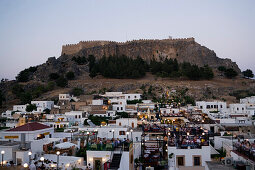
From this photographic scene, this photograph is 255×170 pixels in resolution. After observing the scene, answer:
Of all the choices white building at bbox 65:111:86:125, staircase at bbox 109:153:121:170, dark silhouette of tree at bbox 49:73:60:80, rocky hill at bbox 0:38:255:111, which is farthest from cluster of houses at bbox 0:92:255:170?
dark silhouette of tree at bbox 49:73:60:80

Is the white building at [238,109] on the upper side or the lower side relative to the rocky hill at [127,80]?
lower

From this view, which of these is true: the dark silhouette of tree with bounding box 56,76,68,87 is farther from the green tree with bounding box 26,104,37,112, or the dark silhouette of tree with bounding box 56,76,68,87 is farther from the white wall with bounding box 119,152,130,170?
the white wall with bounding box 119,152,130,170

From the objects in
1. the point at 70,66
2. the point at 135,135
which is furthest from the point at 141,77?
the point at 135,135

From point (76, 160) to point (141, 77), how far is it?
51326 mm

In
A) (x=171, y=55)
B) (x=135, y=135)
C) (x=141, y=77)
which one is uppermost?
(x=171, y=55)

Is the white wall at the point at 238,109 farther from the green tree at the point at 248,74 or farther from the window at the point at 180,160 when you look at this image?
the green tree at the point at 248,74

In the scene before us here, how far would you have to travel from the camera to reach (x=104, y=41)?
284ft

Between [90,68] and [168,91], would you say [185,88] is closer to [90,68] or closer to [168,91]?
[168,91]

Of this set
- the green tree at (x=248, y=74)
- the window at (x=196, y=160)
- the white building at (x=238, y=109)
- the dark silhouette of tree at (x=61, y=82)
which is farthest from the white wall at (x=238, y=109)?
the dark silhouette of tree at (x=61, y=82)

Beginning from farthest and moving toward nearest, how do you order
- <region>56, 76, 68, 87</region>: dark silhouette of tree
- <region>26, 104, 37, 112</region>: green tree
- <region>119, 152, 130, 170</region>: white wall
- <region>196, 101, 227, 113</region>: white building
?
<region>56, 76, 68, 87</region>: dark silhouette of tree → <region>26, 104, 37, 112</region>: green tree → <region>196, 101, 227, 113</region>: white building → <region>119, 152, 130, 170</region>: white wall

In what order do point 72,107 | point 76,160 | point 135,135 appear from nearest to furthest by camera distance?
point 76,160 → point 135,135 → point 72,107

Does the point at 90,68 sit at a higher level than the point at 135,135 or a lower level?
higher

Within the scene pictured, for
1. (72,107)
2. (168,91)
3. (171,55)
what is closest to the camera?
(72,107)

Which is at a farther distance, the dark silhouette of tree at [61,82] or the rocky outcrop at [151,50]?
the rocky outcrop at [151,50]
